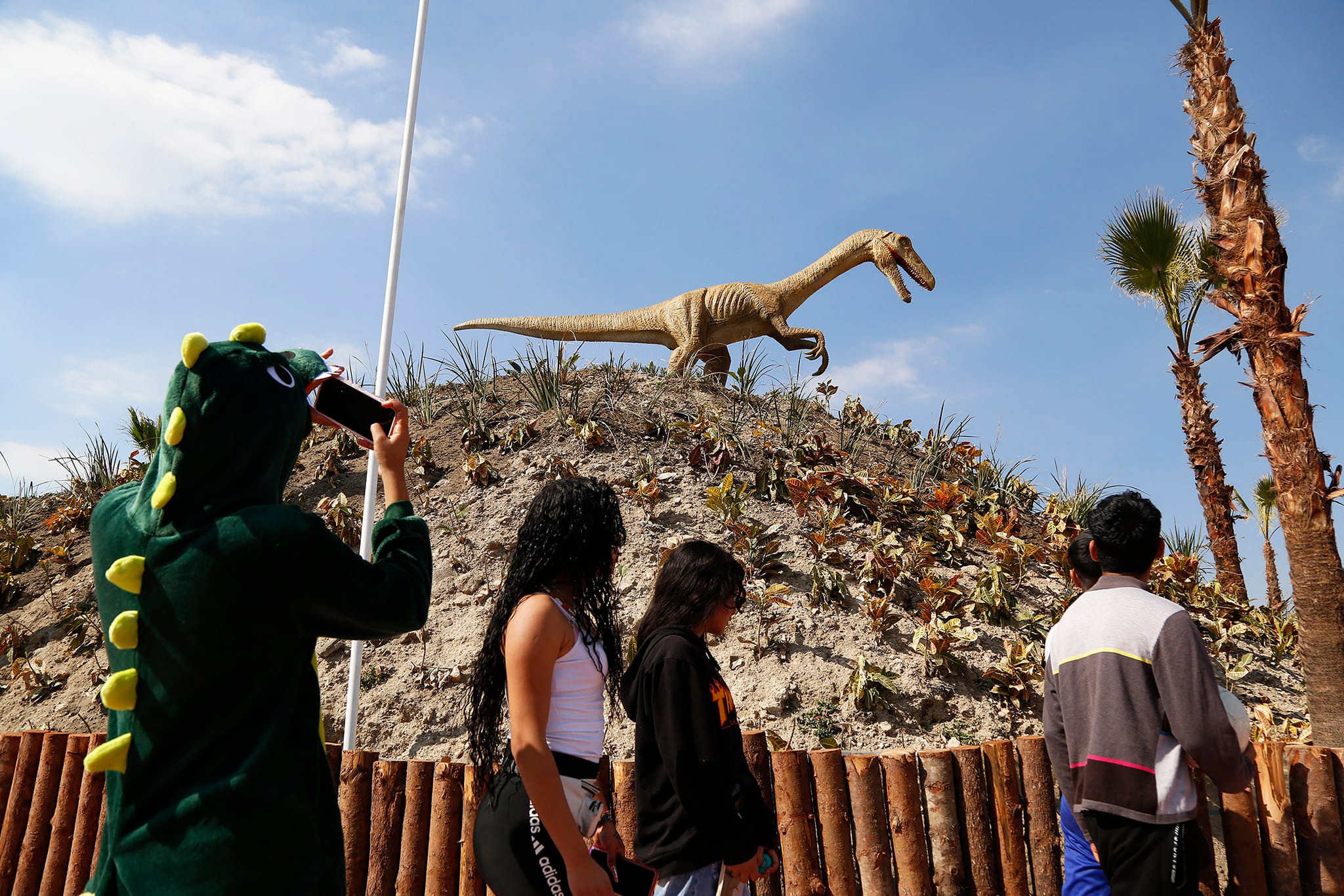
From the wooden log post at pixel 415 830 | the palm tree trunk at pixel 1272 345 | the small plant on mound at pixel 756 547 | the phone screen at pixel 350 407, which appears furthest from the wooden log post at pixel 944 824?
the palm tree trunk at pixel 1272 345

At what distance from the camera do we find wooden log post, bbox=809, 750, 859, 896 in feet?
11.3

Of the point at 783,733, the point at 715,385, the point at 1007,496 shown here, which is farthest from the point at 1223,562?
the point at 783,733

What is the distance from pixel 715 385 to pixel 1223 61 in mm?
5763

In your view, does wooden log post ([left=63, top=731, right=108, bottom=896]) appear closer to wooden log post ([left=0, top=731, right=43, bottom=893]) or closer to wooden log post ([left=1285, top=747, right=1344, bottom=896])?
wooden log post ([left=0, top=731, right=43, bottom=893])

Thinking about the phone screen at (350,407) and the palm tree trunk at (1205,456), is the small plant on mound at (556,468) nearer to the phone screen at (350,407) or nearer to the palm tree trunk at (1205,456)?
the phone screen at (350,407)

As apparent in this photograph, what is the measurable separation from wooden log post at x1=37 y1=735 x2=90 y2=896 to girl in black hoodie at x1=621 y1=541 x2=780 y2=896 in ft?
11.5

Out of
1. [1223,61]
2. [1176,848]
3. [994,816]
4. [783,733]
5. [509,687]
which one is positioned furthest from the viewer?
[1223,61]

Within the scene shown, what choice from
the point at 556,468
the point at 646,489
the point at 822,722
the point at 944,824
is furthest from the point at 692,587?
the point at 556,468

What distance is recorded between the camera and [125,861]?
161cm

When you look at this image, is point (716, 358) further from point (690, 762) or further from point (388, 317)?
point (690, 762)

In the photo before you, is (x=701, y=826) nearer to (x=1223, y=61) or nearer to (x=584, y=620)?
(x=584, y=620)

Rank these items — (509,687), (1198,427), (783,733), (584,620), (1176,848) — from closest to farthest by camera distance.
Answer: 1. (509,687)
2. (584,620)
3. (1176,848)
4. (783,733)
5. (1198,427)

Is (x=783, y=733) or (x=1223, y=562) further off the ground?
(x=1223, y=562)

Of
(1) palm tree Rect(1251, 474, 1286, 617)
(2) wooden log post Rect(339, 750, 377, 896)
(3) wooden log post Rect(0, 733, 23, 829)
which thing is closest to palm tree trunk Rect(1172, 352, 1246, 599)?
(1) palm tree Rect(1251, 474, 1286, 617)
